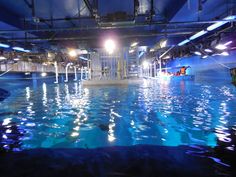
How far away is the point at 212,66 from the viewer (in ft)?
46.5

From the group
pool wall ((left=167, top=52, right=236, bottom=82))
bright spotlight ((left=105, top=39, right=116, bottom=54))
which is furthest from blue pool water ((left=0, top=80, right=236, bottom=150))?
pool wall ((left=167, top=52, right=236, bottom=82))

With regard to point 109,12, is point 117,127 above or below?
below

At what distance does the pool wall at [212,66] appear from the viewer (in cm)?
1224

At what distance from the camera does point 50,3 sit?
19.6 feet

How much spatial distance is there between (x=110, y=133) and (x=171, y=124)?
104 centimetres

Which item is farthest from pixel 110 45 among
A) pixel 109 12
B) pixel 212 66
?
pixel 212 66

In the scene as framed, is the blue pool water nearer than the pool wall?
Yes

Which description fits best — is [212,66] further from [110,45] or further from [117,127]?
[117,127]

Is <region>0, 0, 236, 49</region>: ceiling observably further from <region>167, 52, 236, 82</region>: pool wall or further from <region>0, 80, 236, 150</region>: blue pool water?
<region>167, 52, 236, 82</region>: pool wall

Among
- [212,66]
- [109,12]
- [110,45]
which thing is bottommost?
[212,66]

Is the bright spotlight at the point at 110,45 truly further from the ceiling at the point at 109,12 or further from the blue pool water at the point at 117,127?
the blue pool water at the point at 117,127

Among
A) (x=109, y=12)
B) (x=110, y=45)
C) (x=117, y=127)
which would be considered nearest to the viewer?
(x=117, y=127)

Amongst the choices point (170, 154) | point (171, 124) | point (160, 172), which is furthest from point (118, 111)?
point (160, 172)

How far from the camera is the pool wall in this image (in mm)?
12242
